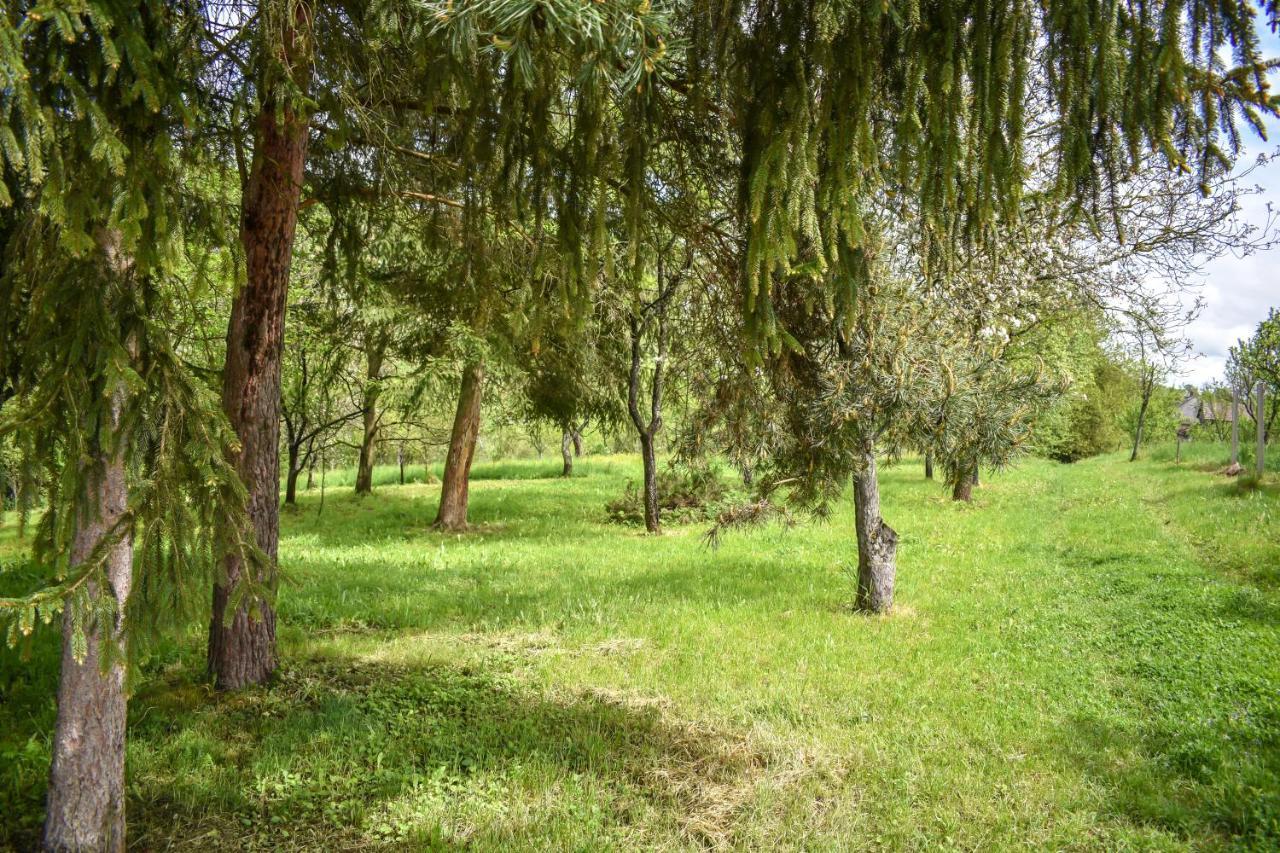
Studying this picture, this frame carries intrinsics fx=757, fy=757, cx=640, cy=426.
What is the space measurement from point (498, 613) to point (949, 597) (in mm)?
5276

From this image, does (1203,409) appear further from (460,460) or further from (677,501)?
(460,460)

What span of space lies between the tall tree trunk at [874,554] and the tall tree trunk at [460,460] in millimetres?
8800

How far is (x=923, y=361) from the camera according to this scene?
580cm

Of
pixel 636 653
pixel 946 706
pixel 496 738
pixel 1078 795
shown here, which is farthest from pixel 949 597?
pixel 496 738

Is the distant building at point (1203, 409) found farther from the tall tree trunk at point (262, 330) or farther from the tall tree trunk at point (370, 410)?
the tall tree trunk at point (262, 330)

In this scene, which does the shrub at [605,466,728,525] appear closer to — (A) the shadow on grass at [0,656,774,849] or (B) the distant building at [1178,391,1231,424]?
(A) the shadow on grass at [0,656,774,849]

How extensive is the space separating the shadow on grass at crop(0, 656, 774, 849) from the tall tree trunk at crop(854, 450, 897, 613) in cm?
351

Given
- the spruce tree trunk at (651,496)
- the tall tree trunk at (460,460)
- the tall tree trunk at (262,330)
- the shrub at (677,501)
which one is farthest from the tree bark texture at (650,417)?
the tall tree trunk at (262,330)

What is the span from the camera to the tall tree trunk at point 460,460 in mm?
15031

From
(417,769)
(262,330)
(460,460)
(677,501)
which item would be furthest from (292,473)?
(417,769)

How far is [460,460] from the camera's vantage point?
49.5 feet

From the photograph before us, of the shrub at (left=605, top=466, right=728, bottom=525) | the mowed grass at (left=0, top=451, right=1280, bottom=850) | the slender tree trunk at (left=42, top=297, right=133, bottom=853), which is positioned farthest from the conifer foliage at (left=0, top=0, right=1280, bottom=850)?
the shrub at (left=605, top=466, right=728, bottom=525)

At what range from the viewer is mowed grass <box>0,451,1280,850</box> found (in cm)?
403

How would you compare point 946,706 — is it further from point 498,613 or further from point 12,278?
point 12,278
